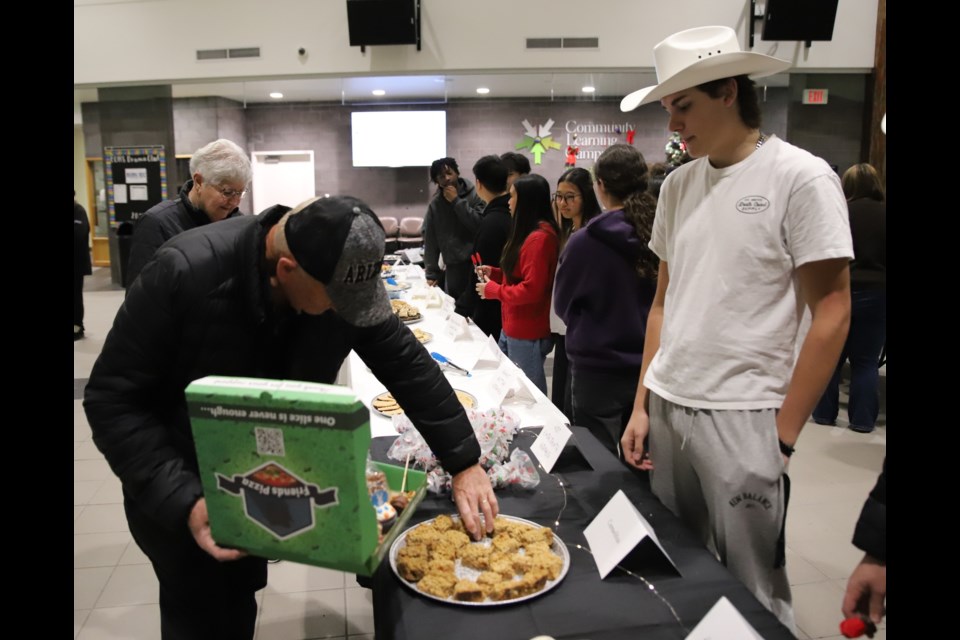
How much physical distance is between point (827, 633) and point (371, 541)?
186 centimetres

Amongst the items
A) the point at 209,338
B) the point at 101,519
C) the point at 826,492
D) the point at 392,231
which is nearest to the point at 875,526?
the point at 209,338

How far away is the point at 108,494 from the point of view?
10.7 feet

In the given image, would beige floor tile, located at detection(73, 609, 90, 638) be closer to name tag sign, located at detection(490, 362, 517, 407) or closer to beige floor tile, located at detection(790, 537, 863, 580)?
name tag sign, located at detection(490, 362, 517, 407)

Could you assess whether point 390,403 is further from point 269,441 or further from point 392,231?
point 392,231

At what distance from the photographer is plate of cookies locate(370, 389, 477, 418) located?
6.72 ft

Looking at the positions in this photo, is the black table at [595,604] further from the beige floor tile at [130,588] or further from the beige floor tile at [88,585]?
the beige floor tile at [88,585]

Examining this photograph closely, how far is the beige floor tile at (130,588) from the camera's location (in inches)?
93.4

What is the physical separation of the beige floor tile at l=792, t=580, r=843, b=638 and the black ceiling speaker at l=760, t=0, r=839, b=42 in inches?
183

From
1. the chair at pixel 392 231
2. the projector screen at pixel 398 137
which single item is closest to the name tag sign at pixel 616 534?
the projector screen at pixel 398 137

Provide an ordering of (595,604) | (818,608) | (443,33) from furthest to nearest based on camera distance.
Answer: (443,33), (818,608), (595,604)

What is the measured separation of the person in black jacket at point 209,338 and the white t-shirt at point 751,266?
1.75 feet

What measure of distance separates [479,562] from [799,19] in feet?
19.1

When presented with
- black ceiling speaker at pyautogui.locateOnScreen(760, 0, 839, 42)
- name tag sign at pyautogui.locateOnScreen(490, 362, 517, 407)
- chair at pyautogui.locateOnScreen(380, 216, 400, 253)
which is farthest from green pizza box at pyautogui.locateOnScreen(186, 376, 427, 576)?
chair at pyautogui.locateOnScreen(380, 216, 400, 253)

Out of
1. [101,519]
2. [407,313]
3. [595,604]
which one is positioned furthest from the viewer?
[407,313]
